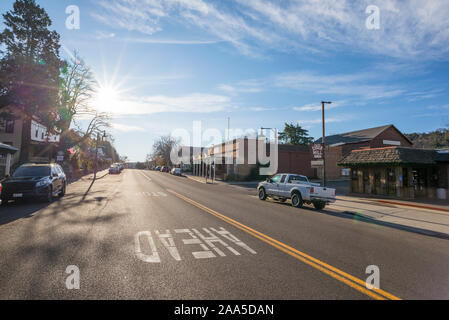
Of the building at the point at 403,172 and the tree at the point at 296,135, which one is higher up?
the tree at the point at 296,135

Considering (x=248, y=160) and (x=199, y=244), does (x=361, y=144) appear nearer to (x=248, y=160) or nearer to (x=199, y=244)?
(x=248, y=160)

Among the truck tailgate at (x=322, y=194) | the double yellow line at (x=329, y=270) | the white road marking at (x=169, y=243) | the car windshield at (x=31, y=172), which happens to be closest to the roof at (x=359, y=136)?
the truck tailgate at (x=322, y=194)

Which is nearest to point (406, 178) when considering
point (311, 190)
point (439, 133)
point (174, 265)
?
point (311, 190)

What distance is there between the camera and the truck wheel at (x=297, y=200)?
13.6 meters

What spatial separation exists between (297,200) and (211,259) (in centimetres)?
961

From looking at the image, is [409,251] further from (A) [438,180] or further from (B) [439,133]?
(B) [439,133]

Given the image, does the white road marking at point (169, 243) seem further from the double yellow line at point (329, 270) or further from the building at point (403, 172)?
the building at point (403, 172)

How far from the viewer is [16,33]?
78.1ft

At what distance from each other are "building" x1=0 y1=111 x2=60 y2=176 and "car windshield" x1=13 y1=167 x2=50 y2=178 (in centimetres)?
1459

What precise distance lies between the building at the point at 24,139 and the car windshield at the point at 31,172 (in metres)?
14.6

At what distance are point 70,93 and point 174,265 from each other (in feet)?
125

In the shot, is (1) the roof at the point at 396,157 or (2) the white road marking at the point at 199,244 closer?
(2) the white road marking at the point at 199,244
